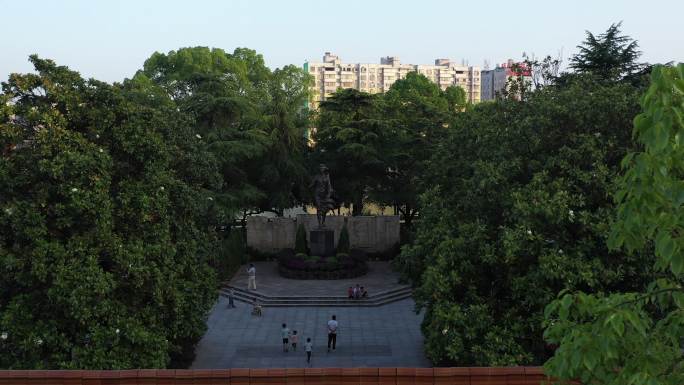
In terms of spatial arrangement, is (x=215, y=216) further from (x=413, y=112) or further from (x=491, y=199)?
(x=413, y=112)

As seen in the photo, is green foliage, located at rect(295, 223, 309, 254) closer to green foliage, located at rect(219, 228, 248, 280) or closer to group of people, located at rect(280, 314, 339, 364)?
green foliage, located at rect(219, 228, 248, 280)

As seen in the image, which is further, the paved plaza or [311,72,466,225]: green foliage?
[311,72,466,225]: green foliage

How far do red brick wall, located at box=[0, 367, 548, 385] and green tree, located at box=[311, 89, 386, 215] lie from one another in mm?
28018

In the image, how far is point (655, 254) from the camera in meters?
5.07

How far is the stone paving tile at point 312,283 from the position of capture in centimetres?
3027

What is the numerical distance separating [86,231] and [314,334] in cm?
1123

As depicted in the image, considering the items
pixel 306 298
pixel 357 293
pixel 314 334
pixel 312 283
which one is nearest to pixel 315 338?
pixel 314 334

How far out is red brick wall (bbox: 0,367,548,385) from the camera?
10.6 m

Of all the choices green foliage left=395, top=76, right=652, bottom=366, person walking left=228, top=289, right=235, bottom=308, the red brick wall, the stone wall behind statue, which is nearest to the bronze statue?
the stone wall behind statue

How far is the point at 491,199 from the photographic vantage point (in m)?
16.1

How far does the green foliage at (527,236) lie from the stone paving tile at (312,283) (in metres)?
12.8

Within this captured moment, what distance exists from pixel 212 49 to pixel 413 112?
70.6 ft

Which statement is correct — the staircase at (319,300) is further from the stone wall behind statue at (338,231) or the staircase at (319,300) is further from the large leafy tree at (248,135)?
the stone wall behind statue at (338,231)

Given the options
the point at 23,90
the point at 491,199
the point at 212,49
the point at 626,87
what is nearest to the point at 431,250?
the point at 491,199
